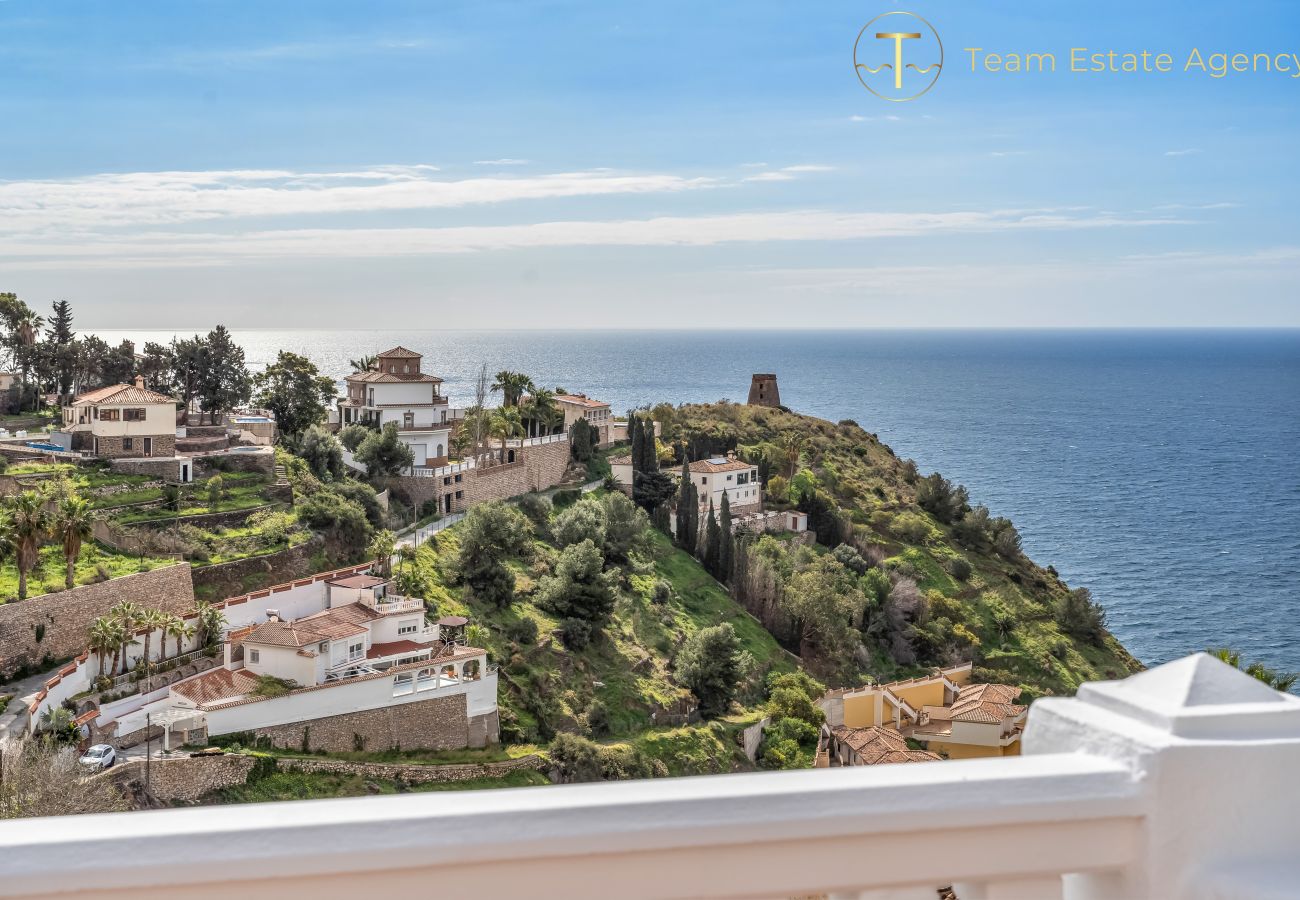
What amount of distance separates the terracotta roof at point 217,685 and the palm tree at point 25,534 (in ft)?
10.4

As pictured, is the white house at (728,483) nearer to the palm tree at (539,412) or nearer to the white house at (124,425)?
the palm tree at (539,412)

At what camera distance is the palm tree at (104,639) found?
17109 mm

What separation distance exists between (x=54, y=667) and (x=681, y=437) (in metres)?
27.0

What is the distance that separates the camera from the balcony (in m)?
1.22

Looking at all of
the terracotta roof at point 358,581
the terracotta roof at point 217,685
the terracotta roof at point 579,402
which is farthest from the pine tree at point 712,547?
the terracotta roof at point 217,685

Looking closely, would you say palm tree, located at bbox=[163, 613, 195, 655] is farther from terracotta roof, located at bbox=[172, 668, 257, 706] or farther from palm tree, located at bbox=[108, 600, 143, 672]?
terracotta roof, located at bbox=[172, 668, 257, 706]

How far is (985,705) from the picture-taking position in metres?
23.0

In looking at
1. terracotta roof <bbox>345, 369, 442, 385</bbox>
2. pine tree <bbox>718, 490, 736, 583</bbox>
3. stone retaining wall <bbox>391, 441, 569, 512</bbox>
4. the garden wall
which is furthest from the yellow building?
terracotta roof <bbox>345, 369, 442, 385</bbox>

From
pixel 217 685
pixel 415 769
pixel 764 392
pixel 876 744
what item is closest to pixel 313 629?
pixel 217 685

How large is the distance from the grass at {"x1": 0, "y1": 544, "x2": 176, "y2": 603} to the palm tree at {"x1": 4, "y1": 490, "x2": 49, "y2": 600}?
0.58 ft

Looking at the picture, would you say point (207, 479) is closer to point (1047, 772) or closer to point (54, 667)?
point (54, 667)

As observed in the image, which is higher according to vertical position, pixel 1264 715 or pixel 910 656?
pixel 1264 715

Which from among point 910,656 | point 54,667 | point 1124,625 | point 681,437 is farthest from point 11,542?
point 1124,625

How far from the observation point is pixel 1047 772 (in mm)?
1390
